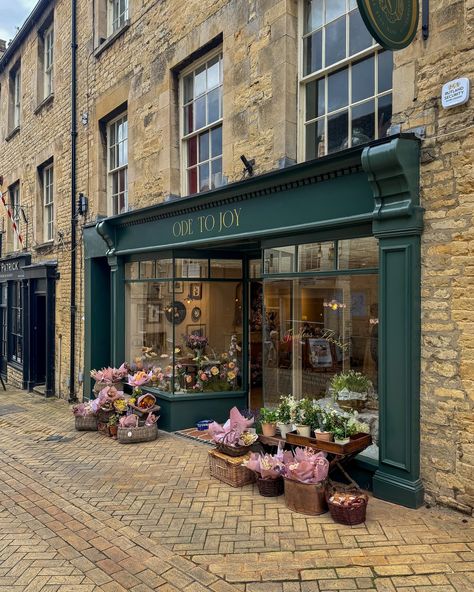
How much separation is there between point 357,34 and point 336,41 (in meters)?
0.30

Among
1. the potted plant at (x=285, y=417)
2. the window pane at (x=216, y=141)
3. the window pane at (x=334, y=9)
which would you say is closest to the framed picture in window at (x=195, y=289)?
the window pane at (x=216, y=141)

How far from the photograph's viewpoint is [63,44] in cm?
1159

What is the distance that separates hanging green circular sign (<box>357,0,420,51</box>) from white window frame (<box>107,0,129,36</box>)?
6.87 metres

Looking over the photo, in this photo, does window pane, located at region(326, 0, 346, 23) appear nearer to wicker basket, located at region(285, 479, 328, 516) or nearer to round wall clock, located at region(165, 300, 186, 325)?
round wall clock, located at region(165, 300, 186, 325)

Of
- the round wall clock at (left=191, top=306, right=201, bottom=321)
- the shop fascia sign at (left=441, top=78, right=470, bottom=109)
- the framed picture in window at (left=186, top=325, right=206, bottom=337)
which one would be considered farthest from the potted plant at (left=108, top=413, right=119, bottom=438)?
the shop fascia sign at (left=441, top=78, right=470, bottom=109)

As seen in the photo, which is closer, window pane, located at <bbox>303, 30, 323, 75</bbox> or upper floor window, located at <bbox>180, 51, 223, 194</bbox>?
window pane, located at <bbox>303, 30, 323, 75</bbox>

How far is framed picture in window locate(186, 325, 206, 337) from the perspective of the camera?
8.20m

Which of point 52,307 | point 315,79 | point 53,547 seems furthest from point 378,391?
point 52,307

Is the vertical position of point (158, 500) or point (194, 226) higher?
point (194, 226)

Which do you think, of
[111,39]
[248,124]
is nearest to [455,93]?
[248,124]

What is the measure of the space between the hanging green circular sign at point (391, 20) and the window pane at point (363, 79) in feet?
2.73

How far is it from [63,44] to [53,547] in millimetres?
11174

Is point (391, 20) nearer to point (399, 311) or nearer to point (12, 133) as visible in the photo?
point (399, 311)

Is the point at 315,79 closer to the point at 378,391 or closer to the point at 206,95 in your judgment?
the point at 206,95
